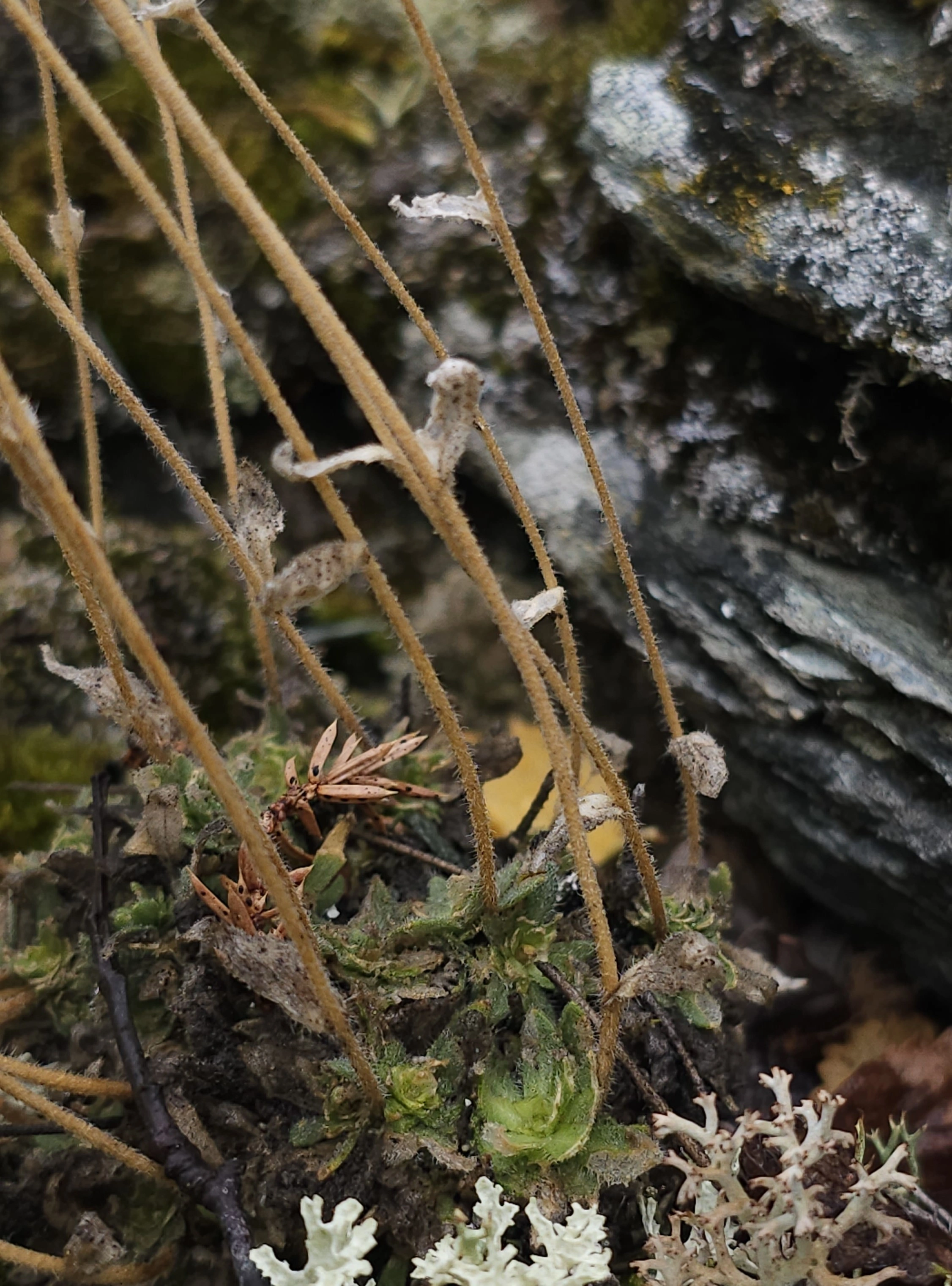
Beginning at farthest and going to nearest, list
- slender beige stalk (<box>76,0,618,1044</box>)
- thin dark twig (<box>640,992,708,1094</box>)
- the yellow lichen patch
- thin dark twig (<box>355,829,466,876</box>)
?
the yellow lichen patch < thin dark twig (<box>355,829,466,876</box>) < thin dark twig (<box>640,992,708,1094</box>) < slender beige stalk (<box>76,0,618,1044</box>)

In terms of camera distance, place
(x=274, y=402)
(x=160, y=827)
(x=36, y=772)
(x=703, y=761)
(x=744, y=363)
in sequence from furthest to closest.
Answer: (x=36, y=772)
(x=744, y=363)
(x=160, y=827)
(x=703, y=761)
(x=274, y=402)

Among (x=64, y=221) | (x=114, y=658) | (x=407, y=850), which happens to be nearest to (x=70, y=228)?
(x=64, y=221)

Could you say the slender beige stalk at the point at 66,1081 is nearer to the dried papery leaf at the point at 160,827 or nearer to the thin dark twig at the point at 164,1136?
the thin dark twig at the point at 164,1136

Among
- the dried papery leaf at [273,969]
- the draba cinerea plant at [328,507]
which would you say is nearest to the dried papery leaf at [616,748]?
the draba cinerea plant at [328,507]

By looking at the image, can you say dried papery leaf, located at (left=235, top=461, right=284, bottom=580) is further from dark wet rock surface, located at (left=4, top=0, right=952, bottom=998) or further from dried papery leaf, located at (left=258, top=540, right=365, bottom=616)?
dark wet rock surface, located at (left=4, top=0, right=952, bottom=998)

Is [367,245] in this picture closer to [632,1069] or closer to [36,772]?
[632,1069]

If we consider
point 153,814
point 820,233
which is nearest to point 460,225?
point 820,233

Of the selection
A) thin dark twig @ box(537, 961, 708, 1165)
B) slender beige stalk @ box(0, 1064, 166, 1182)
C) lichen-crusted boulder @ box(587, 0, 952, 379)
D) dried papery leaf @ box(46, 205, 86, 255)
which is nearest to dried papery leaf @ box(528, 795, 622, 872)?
thin dark twig @ box(537, 961, 708, 1165)
